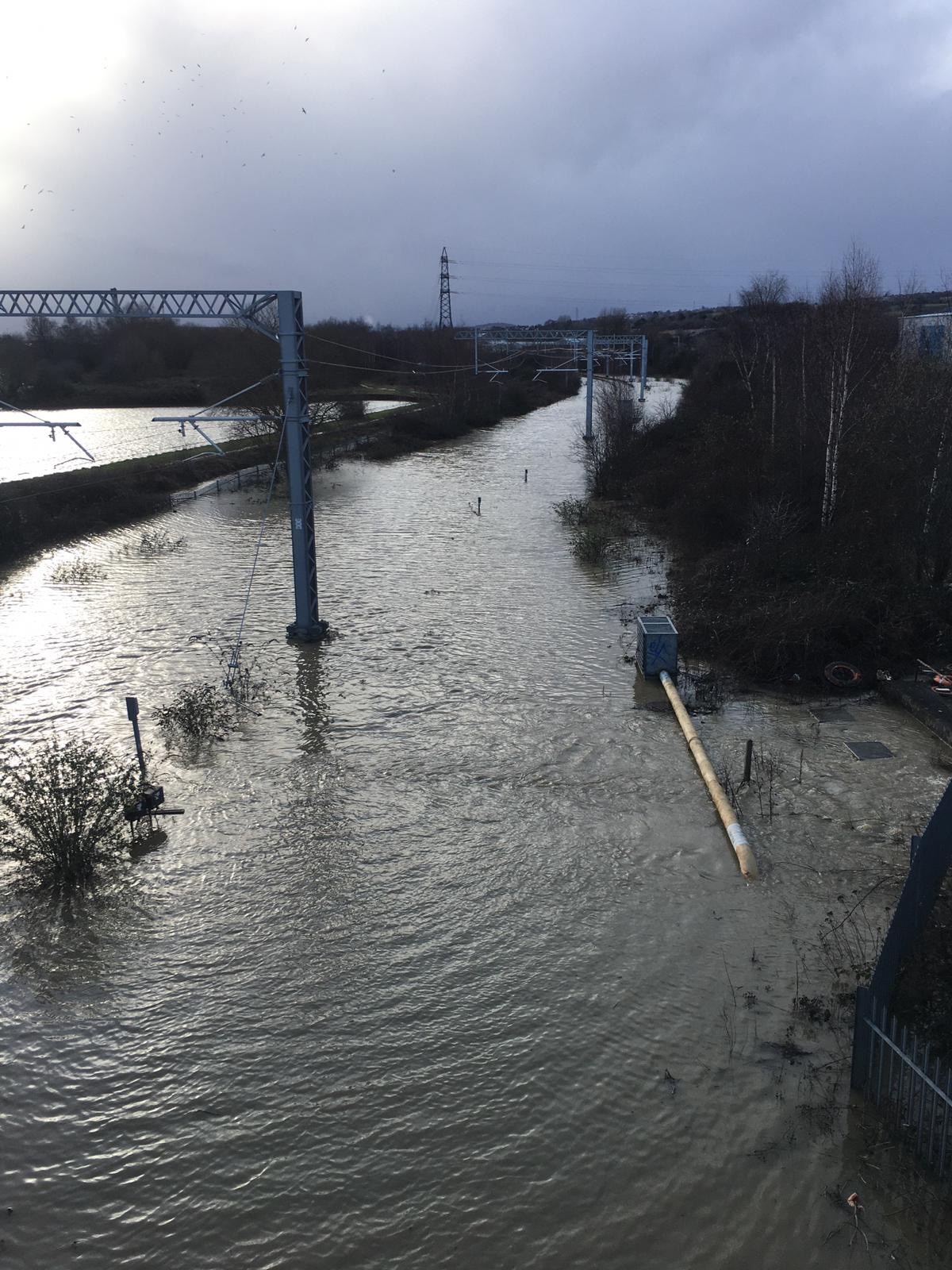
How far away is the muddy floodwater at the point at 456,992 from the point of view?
5820 mm

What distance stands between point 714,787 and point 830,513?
10.1m

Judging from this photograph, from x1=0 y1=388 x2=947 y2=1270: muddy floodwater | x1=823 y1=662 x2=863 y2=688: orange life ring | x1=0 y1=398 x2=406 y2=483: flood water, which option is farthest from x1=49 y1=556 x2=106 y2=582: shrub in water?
x1=823 y1=662 x2=863 y2=688: orange life ring

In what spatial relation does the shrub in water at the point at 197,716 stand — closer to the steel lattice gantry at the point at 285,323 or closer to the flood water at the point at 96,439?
the steel lattice gantry at the point at 285,323

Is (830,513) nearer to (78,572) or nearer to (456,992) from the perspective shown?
(456,992)

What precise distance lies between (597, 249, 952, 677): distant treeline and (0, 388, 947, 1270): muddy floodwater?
5.55ft

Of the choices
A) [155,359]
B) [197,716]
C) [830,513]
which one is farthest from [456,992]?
[155,359]

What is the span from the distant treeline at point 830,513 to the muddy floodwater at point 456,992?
169 cm

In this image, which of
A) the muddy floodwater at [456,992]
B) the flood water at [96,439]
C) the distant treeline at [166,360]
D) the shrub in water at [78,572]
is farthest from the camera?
the distant treeline at [166,360]

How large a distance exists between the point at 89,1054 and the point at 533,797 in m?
5.56

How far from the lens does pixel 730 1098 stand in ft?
21.5

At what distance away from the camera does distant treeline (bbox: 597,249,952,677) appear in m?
15.0

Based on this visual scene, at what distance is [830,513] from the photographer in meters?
18.9

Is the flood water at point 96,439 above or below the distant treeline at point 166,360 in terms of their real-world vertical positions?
below

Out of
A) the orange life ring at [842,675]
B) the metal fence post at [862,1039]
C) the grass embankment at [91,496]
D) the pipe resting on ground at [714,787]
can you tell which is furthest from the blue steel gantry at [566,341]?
the metal fence post at [862,1039]
